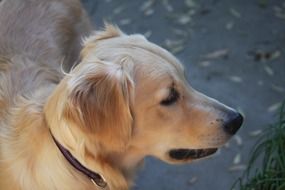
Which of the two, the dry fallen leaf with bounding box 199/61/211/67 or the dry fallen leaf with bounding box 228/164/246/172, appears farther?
the dry fallen leaf with bounding box 199/61/211/67

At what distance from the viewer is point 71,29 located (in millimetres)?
3400

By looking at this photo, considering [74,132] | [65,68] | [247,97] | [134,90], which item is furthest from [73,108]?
[247,97]

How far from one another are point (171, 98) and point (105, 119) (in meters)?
0.31

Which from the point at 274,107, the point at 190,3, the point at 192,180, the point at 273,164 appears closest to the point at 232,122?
the point at 273,164

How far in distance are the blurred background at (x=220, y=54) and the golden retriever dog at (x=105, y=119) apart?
3.47ft

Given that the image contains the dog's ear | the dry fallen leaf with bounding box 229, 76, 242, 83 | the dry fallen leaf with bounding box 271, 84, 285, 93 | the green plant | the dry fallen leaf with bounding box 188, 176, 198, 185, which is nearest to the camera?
the dog's ear

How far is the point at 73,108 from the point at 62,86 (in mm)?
174

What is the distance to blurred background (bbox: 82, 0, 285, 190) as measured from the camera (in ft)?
12.6

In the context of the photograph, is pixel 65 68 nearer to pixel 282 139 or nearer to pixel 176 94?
pixel 176 94

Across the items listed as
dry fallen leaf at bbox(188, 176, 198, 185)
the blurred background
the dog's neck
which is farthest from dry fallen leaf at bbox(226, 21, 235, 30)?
the dog's neck

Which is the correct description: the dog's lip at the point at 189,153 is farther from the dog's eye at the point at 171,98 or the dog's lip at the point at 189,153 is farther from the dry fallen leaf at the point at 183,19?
the dry fallen leaf at the point at 183,19

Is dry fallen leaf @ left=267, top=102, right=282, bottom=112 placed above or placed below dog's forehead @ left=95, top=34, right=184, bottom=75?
below

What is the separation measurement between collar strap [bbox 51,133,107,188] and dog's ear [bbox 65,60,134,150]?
17 centimetres

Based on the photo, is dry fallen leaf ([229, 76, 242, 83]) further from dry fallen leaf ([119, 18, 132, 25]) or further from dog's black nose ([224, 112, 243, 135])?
dog's black nose ([224, 112, 243, 135])
